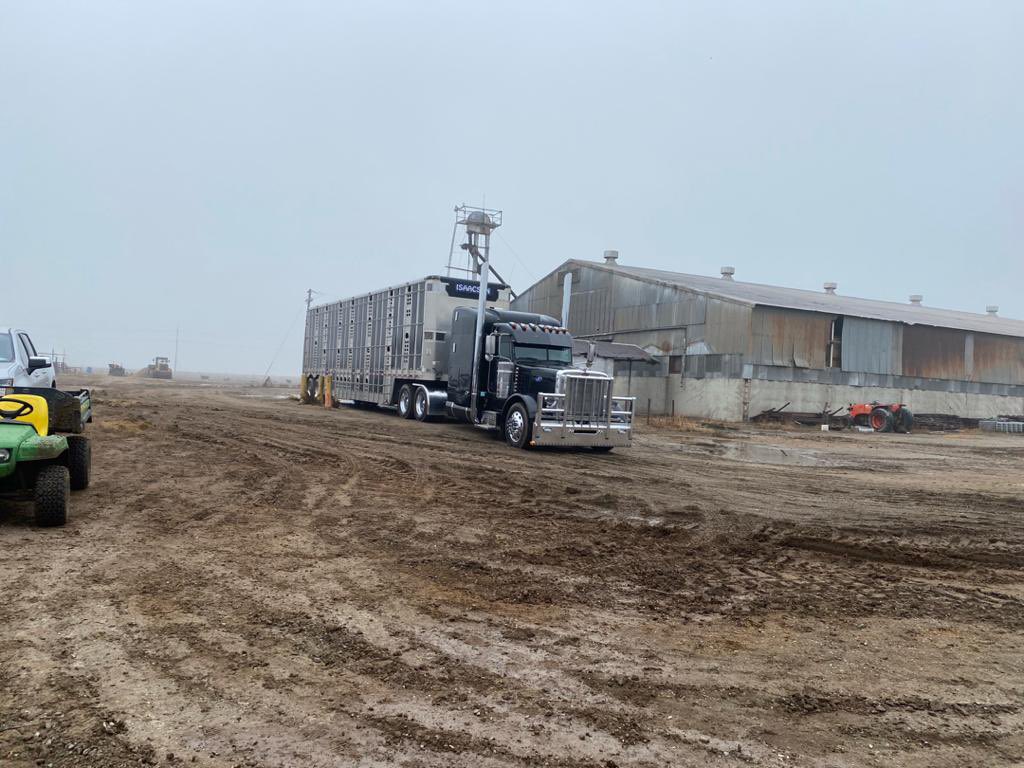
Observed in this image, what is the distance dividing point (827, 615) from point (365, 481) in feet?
22.3

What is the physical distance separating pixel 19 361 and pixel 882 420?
3029 centimetres

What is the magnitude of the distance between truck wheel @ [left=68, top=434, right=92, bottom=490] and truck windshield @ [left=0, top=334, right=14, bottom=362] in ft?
11.8

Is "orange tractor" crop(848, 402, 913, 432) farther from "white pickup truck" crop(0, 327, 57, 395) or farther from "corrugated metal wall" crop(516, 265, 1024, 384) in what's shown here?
"white pickup truck" crop(0, 327, 57, 395)

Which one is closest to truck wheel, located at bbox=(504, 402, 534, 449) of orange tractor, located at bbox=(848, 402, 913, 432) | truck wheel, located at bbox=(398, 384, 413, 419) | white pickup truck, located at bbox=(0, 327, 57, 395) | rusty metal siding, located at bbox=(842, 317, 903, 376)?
truck wheel, located at bbox=(398, 384, 413, 419)

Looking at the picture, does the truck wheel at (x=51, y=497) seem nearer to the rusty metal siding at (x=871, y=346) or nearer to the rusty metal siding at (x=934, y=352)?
the rusty metal siding at (x=871, y=346)

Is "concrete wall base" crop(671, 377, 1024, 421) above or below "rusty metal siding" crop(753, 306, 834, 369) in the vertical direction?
below

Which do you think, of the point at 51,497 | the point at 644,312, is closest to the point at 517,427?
the point at 51,497

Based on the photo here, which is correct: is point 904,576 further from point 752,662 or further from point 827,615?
point 752,662

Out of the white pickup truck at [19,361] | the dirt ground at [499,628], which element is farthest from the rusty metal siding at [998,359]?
the white pickup truck at [19,361]

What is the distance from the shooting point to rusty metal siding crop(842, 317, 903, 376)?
33438mm

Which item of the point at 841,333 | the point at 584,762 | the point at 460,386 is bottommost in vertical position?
the point at 584,762

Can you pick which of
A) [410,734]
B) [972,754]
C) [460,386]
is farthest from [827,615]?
[460,386]

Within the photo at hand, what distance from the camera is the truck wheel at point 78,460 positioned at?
857cm

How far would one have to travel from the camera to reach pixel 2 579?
17.6 ft
